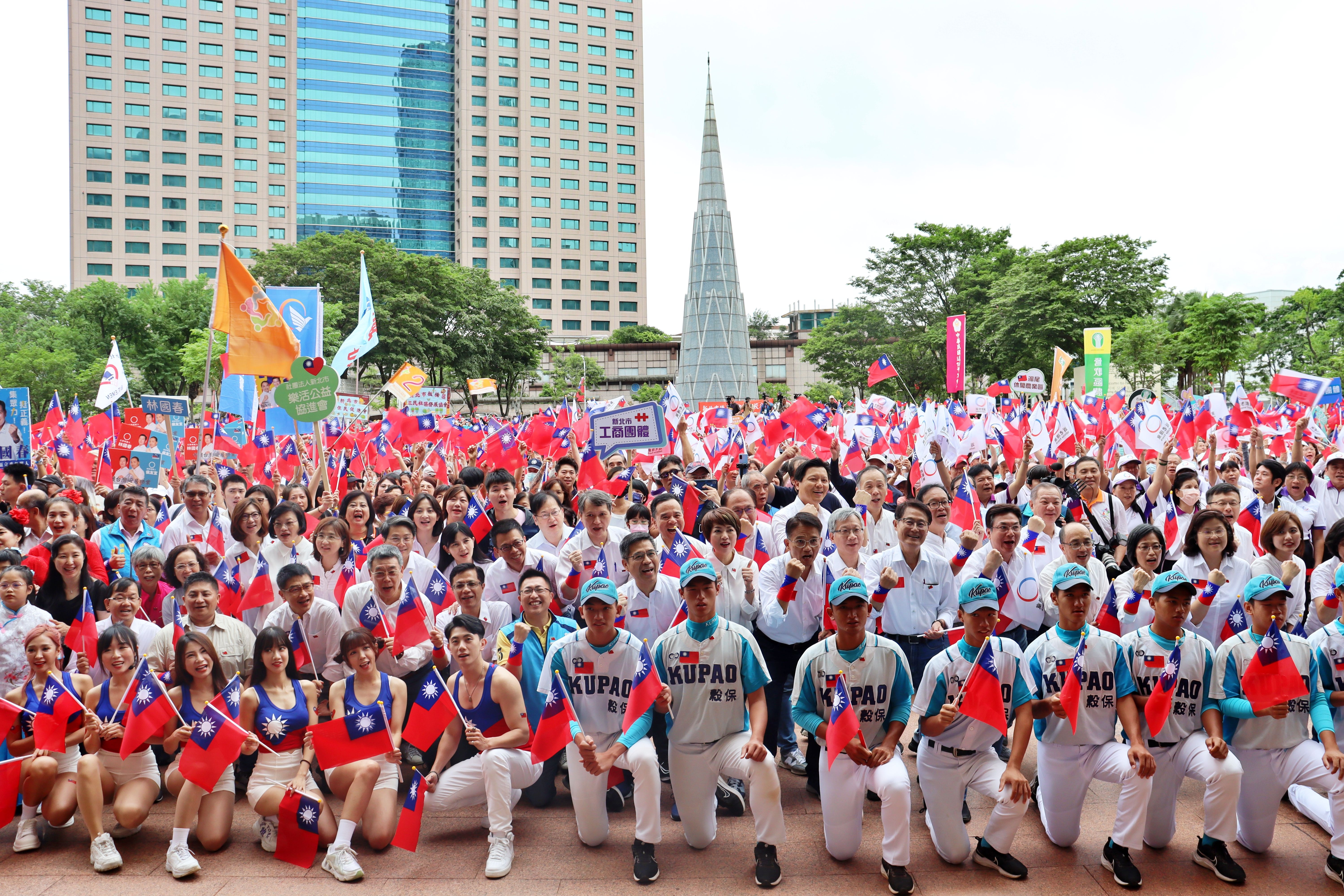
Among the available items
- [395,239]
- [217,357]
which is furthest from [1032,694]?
[395,239]

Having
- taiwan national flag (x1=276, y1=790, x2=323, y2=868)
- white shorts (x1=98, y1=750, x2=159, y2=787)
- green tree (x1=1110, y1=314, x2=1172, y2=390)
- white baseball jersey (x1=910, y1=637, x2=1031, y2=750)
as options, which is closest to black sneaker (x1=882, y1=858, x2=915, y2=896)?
white baseball jersey (x1=910, y1=637, x2=1031, y2=750)

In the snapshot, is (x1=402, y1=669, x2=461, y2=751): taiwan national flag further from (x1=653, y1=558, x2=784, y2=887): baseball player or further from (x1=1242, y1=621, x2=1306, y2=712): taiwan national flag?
(x1=1242, y1=621, x2=1306, y2=712): taiwan national flag

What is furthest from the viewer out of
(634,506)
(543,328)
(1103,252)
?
(543,328)

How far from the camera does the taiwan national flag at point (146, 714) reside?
5055 millimetres

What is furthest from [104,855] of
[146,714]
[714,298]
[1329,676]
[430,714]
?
[714,298]

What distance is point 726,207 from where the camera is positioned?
1747 inches

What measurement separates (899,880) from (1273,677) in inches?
85.6

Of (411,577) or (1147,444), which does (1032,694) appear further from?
(1147,444)

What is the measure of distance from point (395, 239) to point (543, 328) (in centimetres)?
3711

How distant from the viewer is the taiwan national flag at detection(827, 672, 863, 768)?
181 inches

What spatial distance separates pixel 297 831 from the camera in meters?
4.94

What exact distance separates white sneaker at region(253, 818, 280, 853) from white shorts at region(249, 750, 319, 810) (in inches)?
5.1

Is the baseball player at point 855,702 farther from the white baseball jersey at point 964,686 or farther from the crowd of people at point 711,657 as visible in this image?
the white baseball jersey at point 964,686

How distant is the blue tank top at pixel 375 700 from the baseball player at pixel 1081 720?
357 centimetres
